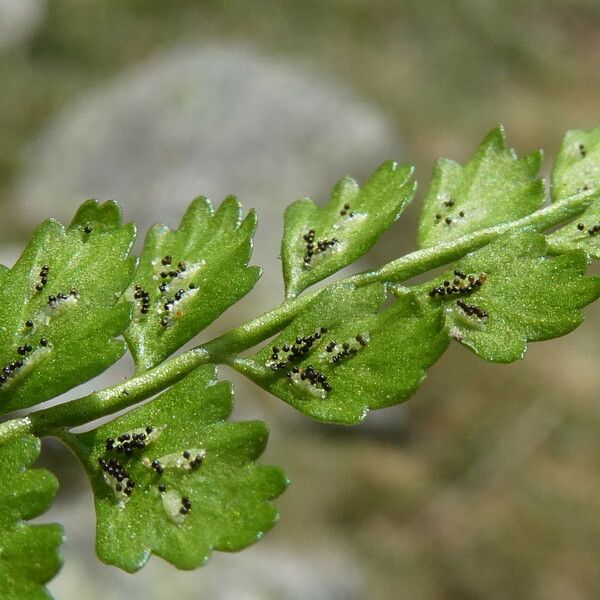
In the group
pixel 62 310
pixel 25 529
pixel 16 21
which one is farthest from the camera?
pixel 16 21

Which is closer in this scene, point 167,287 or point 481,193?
point 167,287

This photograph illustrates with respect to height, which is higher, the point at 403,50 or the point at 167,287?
the point at 167,287

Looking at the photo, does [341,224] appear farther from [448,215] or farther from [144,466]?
[144,466]

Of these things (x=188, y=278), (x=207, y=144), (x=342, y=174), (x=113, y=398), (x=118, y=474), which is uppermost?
(x=188, y=278)

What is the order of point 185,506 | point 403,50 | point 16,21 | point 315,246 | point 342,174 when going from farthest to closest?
point 403,50 < point 16,21 < point 342,174 < point 315,246 < point 185,506

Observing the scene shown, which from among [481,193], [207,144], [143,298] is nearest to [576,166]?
[481,193]

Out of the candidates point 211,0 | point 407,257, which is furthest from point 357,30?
point 407,257

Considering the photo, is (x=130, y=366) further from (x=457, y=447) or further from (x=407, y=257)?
(x=407, y=257)

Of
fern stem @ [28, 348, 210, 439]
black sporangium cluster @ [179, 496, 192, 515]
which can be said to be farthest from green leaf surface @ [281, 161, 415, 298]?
black sporangium cluster @ [179, 496, 192, 515]
